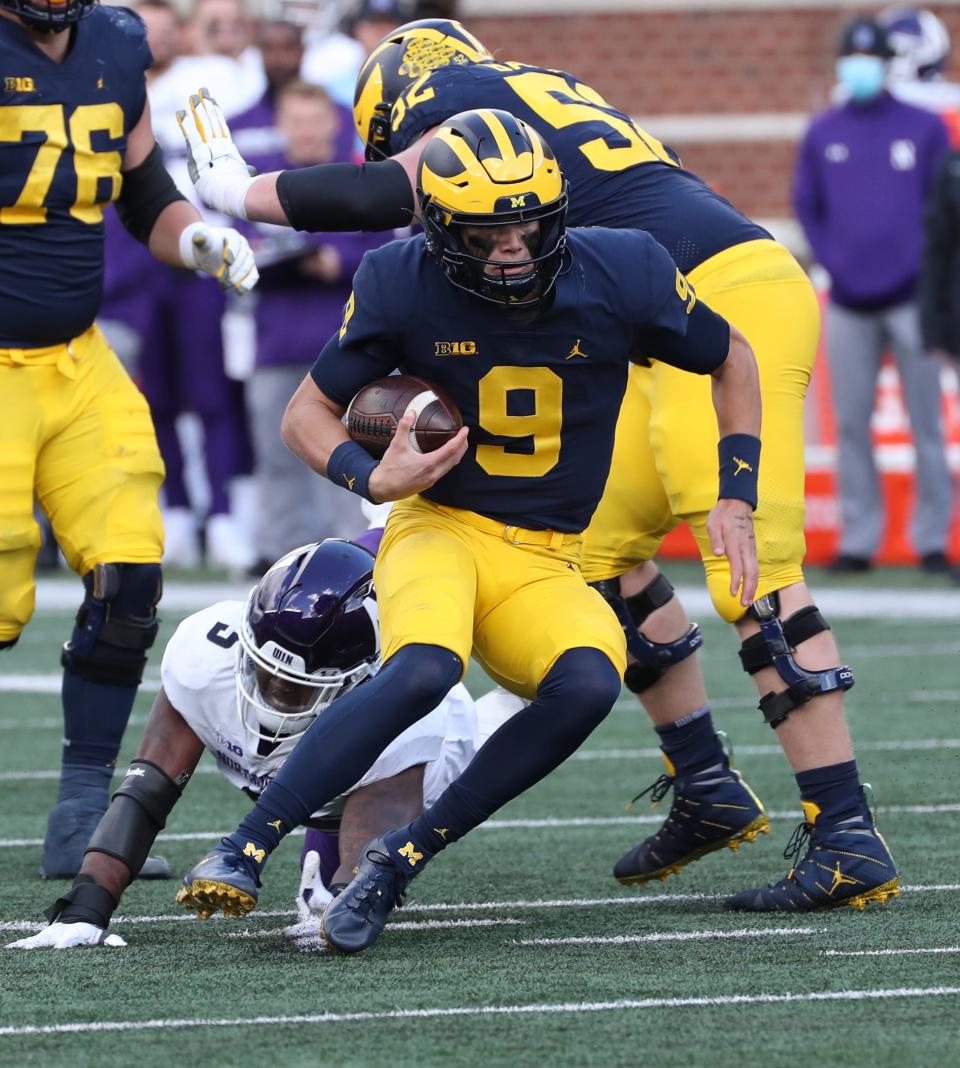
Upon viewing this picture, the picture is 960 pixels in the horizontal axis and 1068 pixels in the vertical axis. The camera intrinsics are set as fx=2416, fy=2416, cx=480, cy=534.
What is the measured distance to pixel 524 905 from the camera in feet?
15.8

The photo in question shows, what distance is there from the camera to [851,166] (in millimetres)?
11328

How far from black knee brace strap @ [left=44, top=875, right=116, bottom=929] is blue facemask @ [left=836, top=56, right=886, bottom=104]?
7819mm

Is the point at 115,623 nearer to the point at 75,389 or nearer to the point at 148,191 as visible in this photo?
the point at 75,389

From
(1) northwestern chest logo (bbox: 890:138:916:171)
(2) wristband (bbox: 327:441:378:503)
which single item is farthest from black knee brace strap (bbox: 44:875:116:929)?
(1) northwestern chest logo (bbox: 890:138:916:171)

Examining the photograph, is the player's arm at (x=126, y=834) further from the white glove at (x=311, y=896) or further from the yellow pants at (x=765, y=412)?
the yellow pants at (x=765, y=412)

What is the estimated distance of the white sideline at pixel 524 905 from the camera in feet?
15.3

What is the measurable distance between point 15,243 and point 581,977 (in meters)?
2.22

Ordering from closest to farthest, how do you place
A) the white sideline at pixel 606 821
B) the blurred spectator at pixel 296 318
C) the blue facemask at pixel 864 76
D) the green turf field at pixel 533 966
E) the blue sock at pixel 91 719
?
the green turf field at pixel 533 966
the blue sock at pixel 91 719
the white sideline at pixel 606 821
the blurred spectator at pixel 296 318
the blue facemask at pixel 864 76

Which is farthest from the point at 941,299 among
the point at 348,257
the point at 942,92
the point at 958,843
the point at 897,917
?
the point at 897,917

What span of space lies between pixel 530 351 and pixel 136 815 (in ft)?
3.71

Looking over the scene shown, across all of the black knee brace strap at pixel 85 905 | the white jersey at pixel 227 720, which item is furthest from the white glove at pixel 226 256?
the black knee brace strap at pixel 85 905

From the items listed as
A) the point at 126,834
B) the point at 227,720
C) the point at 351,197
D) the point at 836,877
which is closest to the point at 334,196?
the point at 351,197

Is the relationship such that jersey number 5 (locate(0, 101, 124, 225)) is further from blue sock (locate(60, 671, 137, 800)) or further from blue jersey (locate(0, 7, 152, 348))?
blue sock (locate(60, 671, 137, 800))

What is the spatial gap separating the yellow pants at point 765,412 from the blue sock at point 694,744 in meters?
0.46
